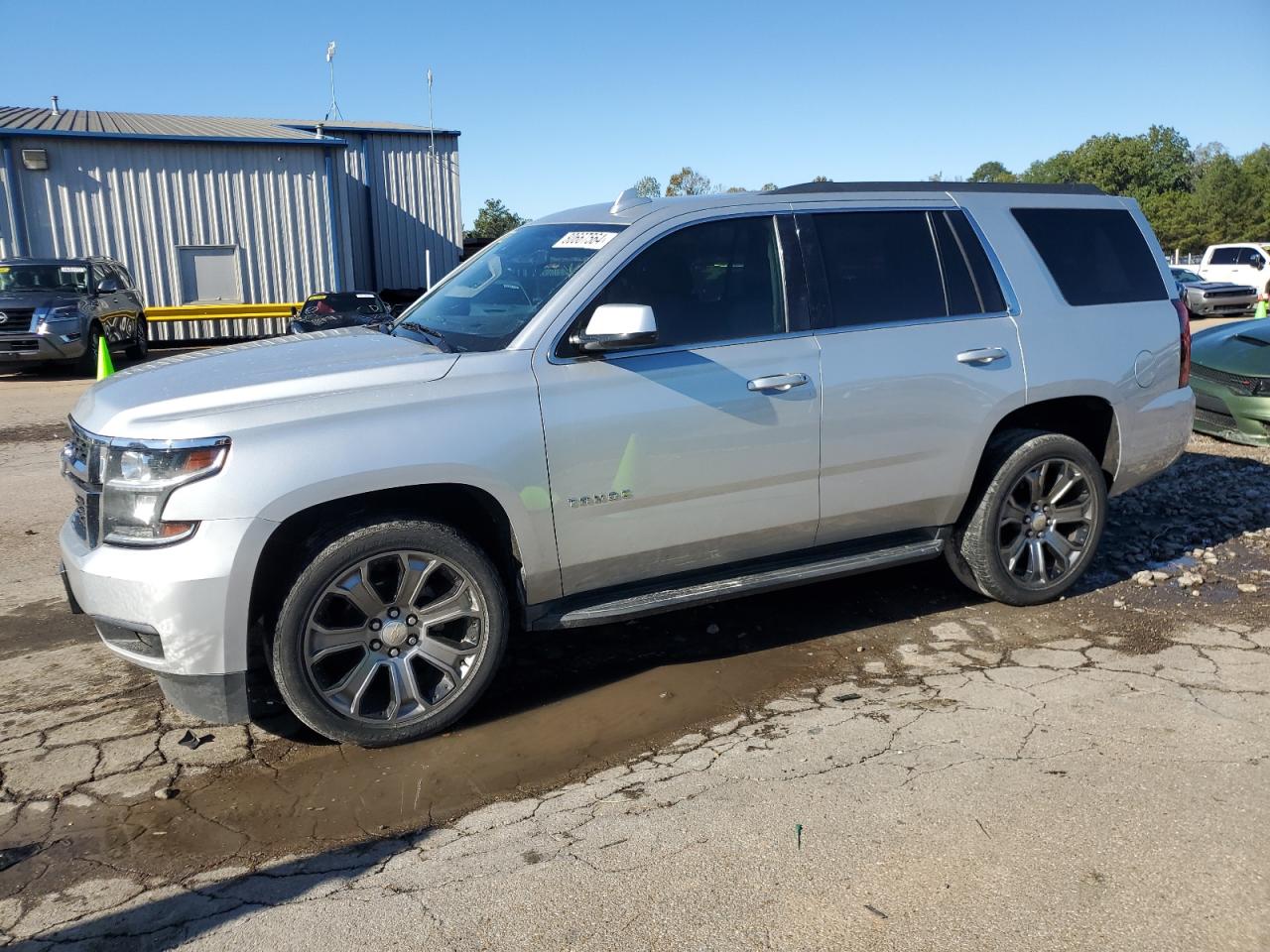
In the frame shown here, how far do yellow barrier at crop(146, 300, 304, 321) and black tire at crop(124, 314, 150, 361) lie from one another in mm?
5887

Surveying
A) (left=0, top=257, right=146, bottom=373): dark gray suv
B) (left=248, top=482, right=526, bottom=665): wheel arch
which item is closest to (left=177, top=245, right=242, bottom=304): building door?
(left=0, top=257, right=146, bottom=373): dark gray suv

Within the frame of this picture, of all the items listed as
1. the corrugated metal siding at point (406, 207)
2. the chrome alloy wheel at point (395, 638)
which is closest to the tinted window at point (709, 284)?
the chrome alloy wheel at point (395, 638)

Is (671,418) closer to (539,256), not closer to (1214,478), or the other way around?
(539,256)


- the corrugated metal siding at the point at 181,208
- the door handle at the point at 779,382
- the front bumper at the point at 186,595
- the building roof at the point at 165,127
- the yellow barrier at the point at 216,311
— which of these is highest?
the building roof at the point at 165,127

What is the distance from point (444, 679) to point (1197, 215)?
235ft

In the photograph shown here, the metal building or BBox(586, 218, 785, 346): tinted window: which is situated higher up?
the metal building

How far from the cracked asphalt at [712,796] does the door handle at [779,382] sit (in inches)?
49.5

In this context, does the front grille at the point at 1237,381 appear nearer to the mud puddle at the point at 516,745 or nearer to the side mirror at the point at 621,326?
the mud puddle at the point at 516,745

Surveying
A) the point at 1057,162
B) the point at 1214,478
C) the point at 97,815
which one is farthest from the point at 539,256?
the point at 1057,162

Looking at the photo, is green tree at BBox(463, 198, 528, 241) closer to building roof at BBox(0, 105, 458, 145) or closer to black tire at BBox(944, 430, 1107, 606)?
building roof at BBox(0, 105, 458, 145)

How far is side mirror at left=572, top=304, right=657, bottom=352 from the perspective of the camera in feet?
12.6

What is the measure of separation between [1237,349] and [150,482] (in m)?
9.07

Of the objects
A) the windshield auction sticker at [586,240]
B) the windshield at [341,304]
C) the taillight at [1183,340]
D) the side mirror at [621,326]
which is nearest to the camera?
the side mirror at [621,326]

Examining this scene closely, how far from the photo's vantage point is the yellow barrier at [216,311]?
2416 centimetres
